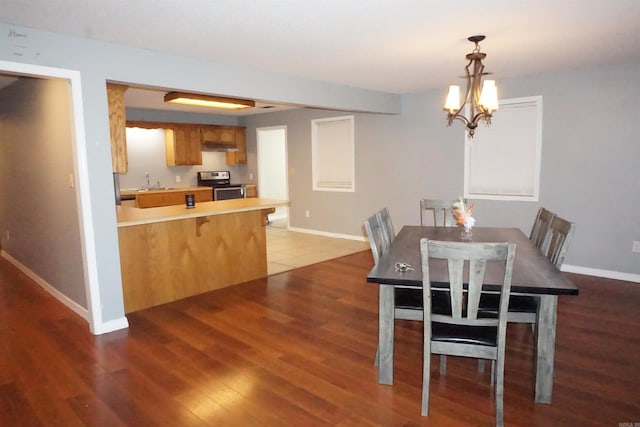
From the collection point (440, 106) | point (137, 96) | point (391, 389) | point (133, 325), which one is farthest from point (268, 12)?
point (137, 96)

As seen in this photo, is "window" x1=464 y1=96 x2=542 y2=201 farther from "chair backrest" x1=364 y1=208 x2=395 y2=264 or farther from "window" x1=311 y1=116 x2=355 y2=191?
"chair backrest" x1=364 y1=208 x2=395 y2=264

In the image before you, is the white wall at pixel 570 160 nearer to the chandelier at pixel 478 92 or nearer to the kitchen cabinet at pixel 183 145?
the chandelier at pixel 478 92

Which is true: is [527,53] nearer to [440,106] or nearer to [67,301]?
[440,106]

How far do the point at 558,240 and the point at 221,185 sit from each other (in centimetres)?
643

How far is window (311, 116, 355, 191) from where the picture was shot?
661 centimetres

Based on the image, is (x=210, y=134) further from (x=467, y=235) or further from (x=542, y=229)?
(x=542, y=229)

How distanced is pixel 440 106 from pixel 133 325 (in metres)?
4.44

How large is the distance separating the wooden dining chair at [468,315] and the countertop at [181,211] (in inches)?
101

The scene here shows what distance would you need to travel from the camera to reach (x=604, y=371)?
99.0 inches

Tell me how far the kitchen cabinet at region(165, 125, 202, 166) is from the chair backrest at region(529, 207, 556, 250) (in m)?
5.94

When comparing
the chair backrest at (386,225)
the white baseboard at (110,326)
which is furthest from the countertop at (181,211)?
the chair backrest at (386,225)

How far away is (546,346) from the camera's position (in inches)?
84.4

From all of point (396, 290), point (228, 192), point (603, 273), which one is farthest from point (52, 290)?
point (603, 273)

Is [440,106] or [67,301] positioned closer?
[67,301]
